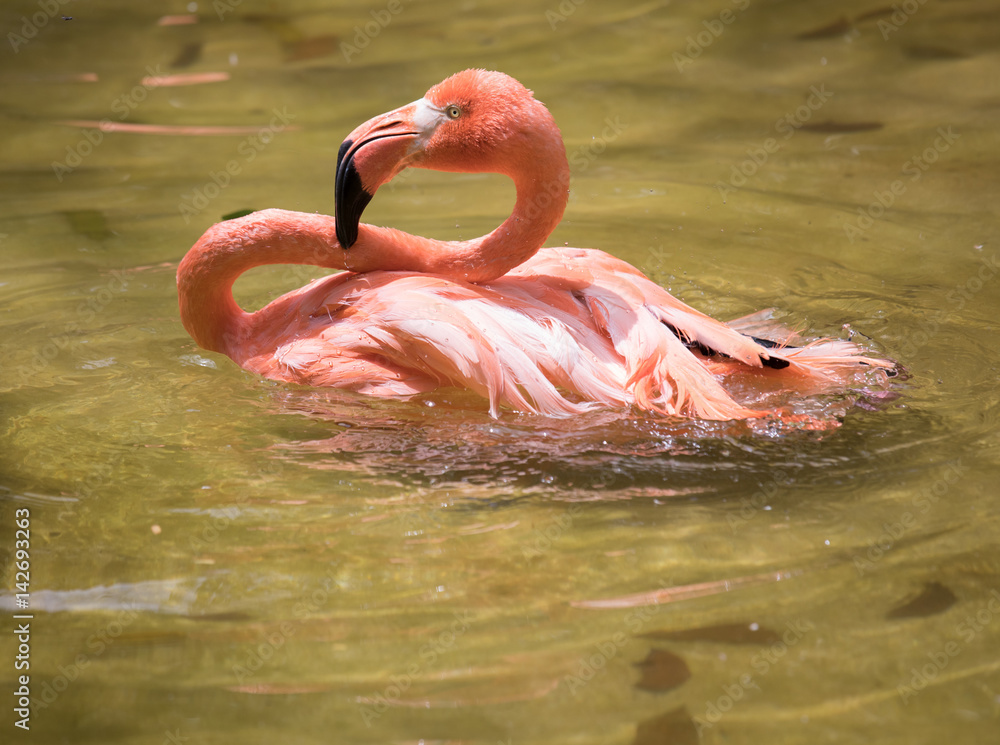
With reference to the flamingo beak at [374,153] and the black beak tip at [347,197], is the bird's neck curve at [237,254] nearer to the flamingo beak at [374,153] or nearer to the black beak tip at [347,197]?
the black beak tip at [347,197]

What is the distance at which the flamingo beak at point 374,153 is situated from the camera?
127 inches

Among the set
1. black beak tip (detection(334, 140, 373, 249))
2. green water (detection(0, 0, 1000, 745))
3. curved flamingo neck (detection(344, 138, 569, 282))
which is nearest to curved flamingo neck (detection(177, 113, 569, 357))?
curved flamingo neck (detection(344, 138, 569, 282))

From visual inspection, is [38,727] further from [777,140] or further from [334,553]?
[777,140]

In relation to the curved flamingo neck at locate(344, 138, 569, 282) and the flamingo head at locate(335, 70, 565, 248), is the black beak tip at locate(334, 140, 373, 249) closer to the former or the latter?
the flamingo head at locate(335, 70, 565, 248)

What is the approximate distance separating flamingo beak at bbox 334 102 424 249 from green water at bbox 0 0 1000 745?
28.3 inches

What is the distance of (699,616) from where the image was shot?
7.99ft

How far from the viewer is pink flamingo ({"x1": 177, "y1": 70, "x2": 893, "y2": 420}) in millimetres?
3113

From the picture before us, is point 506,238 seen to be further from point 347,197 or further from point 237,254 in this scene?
point 237,254

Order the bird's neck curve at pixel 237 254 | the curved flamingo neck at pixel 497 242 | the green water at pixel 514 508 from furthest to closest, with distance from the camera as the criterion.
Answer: the bird's neck curve at pixel 237 254 → the curved flamingo neck at pixel 497 242 → the green water at pixel 514 508

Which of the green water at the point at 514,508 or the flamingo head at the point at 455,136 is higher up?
the flamingo head at the point at 455,136

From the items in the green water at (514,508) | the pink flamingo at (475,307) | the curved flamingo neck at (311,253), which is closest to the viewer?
the green water at (514,508)

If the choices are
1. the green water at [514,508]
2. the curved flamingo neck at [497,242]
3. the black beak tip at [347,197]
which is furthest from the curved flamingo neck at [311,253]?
the green water at [514,508]

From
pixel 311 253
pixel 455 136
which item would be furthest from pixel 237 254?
pixel 455 136

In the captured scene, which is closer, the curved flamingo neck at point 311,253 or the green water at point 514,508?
the green water at point 514,508
